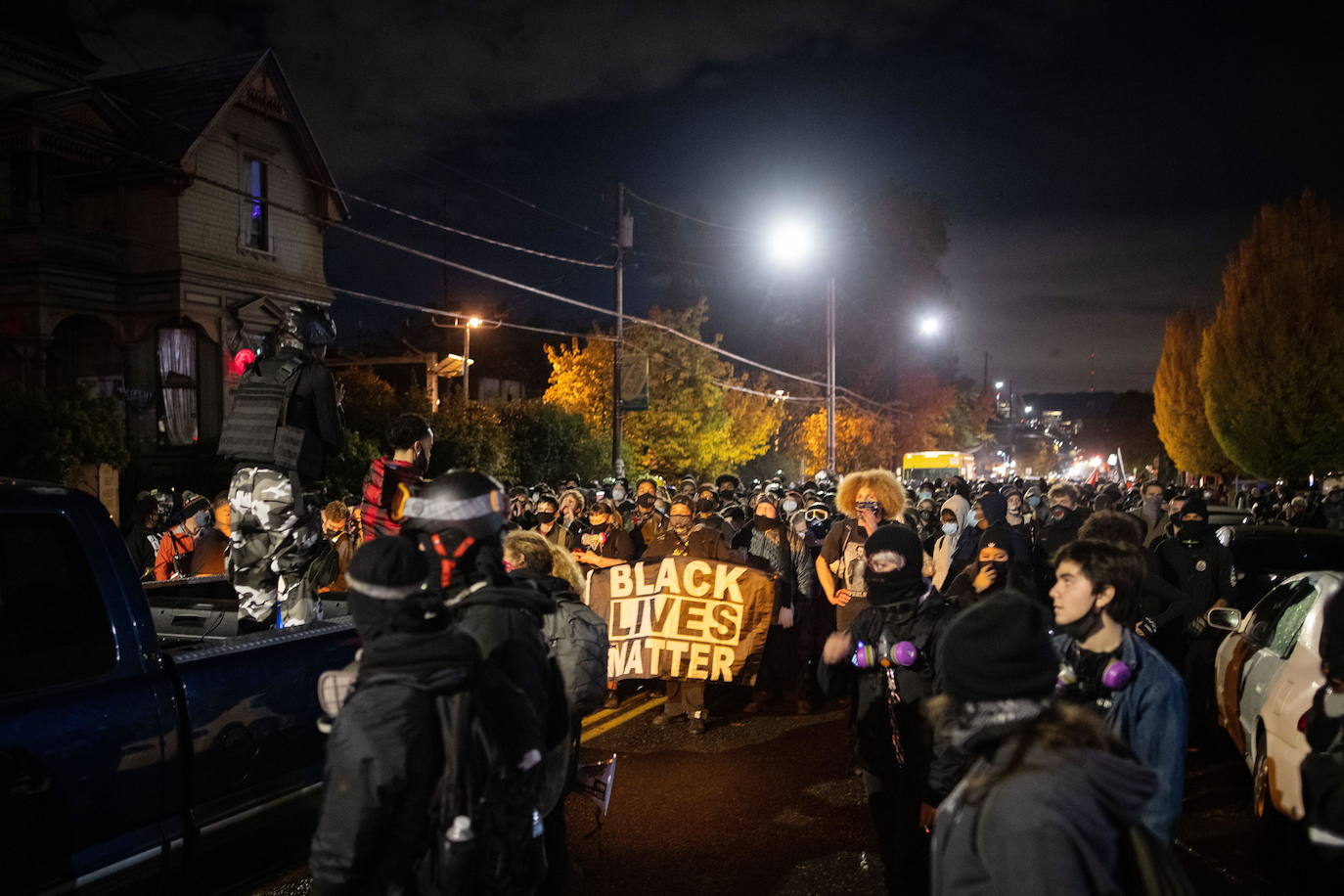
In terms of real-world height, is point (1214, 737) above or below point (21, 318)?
below

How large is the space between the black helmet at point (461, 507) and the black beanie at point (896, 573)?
208 cm

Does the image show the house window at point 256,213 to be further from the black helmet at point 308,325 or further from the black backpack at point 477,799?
the black backpack at point 477,799

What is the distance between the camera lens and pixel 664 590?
769 centimetres

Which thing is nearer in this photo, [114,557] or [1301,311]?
[114,557]

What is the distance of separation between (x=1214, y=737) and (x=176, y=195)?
23338 millimetres

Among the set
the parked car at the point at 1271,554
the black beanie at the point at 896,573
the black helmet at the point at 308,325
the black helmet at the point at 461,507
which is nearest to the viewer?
the black helmet at the point at 461,507

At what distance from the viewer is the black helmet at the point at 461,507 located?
319 centimetres

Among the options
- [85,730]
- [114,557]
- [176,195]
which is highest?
[176,195]

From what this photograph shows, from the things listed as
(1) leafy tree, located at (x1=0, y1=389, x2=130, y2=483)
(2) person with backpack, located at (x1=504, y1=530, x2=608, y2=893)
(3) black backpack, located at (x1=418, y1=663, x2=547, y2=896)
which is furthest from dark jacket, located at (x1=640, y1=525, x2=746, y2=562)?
(1) leafy tree, located at (x1=0, y1=389, x2=130, y2=483)

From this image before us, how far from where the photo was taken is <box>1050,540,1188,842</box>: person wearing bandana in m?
3.31

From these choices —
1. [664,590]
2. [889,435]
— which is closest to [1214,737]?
[664,590]

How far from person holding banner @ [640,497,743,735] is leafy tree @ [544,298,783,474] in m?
24.9

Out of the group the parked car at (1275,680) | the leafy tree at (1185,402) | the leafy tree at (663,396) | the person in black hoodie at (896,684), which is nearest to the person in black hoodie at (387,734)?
the person in black hoodie at (896,684)

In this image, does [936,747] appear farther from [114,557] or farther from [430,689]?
[114,557]
